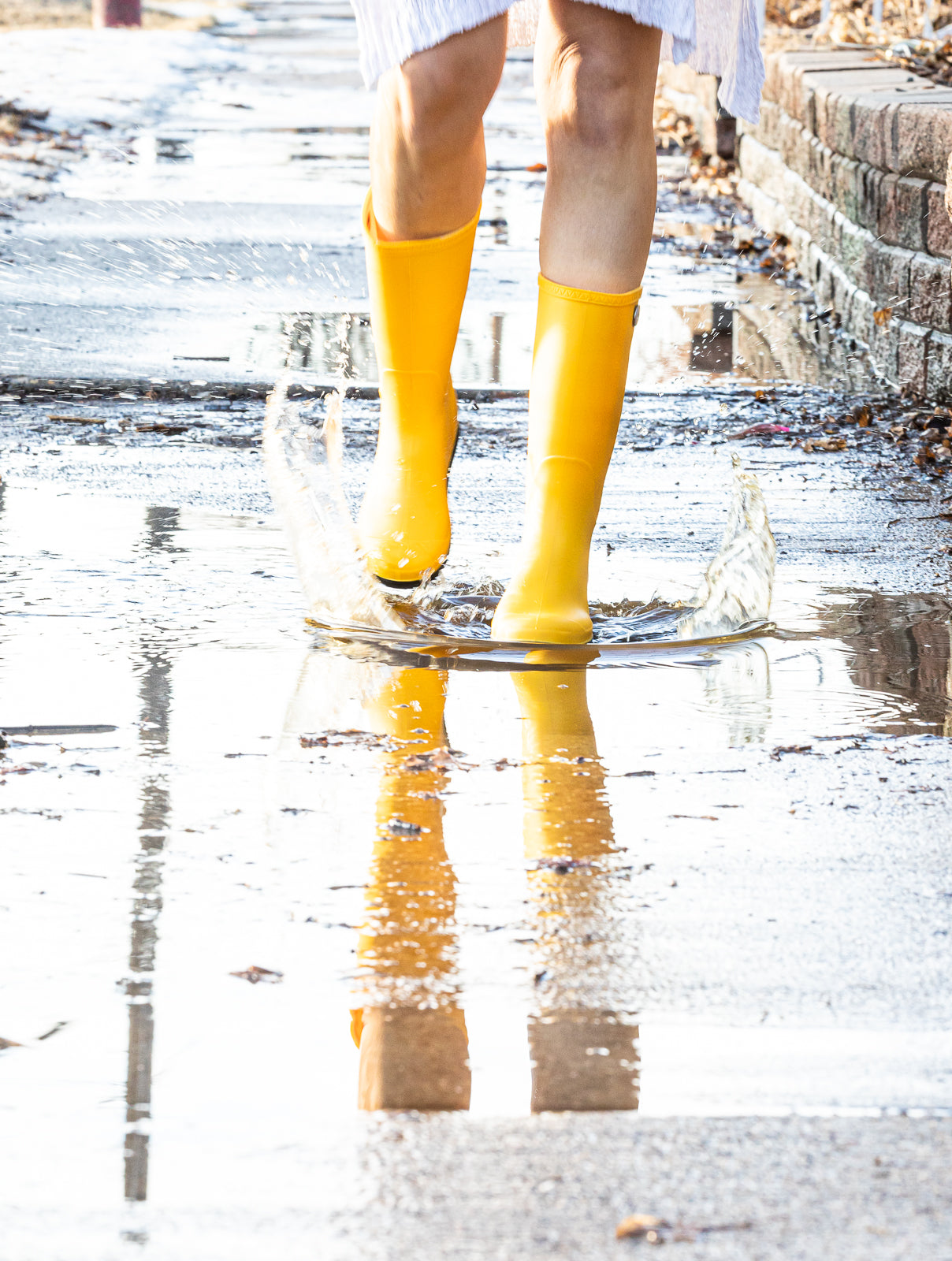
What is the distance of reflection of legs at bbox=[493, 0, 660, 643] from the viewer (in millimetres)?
2510

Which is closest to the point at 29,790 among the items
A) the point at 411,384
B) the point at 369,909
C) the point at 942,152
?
the point at 369,909

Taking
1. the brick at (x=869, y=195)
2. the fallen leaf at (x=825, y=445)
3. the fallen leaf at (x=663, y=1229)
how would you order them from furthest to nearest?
the brick at (x=869, y=195), the fallen leaf at (x=825, y=445), the fallen leaf at (x=663, y=1229)

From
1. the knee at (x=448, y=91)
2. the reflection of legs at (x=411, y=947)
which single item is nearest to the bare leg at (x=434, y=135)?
the knee at (x=448, y=91)

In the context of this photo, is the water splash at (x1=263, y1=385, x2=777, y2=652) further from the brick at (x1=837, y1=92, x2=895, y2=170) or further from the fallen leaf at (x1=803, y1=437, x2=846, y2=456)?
Result: the brick at (x1=837, y1=92, x2=895, y2=170)

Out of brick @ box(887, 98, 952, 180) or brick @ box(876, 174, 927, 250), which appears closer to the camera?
brick @ box(887, 98, 952, 180)

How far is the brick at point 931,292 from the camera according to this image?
426 centimetres

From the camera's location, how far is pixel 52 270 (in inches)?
242

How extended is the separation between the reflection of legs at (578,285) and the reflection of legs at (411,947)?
457 mm

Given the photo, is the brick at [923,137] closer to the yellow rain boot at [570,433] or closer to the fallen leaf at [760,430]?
the fallen leaf at [760,430]

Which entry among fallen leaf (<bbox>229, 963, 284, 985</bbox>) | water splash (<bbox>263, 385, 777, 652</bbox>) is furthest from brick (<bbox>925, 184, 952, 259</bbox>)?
fallen leaf (<bbox>229, 963, 284, 985</bbox>)

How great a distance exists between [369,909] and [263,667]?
813 mm

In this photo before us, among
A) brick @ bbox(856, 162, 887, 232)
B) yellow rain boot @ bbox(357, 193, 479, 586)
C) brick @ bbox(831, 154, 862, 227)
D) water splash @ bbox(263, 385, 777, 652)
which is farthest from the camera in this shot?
brick @ bbox(831, 154, 862, 227)

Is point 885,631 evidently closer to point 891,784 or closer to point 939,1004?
point 891,784

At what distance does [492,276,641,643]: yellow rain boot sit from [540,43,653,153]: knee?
21 cm
